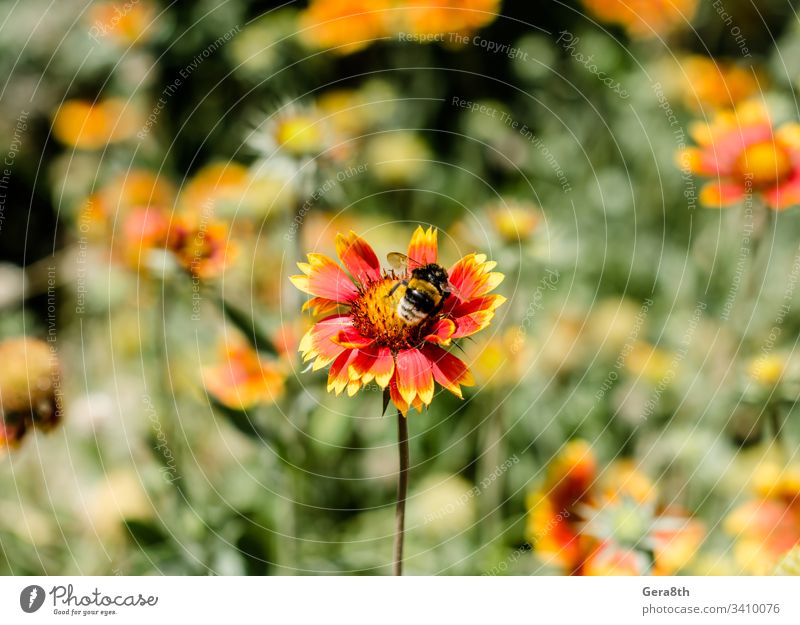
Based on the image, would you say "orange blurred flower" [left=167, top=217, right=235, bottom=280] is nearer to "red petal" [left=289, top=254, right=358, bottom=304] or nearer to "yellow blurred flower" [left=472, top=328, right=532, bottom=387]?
"red petal" [left=289, top=254, right=358, bottom=304]

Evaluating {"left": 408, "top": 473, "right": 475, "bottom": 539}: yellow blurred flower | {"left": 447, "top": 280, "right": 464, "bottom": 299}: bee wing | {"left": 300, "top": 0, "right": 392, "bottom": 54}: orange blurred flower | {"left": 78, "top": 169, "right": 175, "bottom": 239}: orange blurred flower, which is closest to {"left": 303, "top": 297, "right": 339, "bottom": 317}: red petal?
{"left": 447, "top": 280, "right": 464, "bottom": 299}: bee wing

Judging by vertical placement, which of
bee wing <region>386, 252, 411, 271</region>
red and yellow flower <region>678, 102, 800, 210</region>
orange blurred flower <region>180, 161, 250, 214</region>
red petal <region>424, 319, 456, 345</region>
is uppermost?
orange blurred flower <region>180, 161, 250, 214</region>

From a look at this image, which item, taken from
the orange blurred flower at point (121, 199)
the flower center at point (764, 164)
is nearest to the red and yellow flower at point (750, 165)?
the flower center at point (764, 164)

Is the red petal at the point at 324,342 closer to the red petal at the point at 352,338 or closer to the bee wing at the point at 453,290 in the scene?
the red petal at the point at 352,338

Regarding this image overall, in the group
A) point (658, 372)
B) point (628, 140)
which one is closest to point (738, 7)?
point (628, 140)
